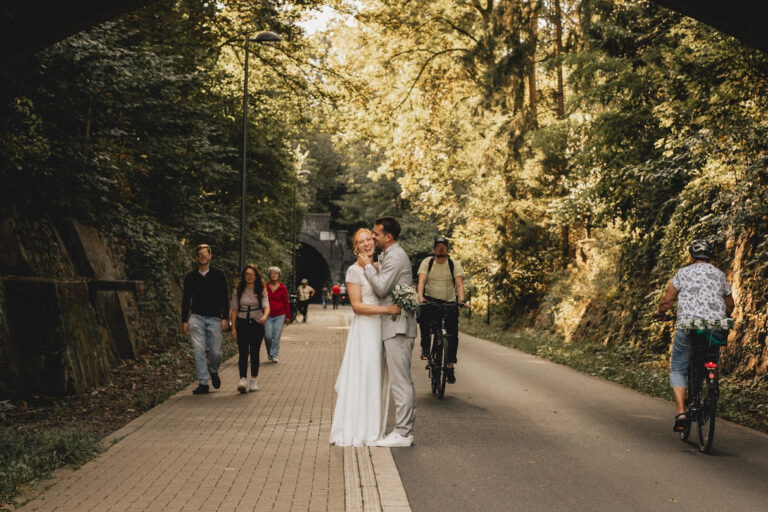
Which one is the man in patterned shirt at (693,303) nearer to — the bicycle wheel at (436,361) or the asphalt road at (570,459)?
the asphalt road at (570,459)

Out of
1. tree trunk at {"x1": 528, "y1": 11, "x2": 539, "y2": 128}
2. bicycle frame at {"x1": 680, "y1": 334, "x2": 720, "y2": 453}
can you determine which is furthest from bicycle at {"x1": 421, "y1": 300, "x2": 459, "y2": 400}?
tree trunk at {"x1": 528, "y1": 11, "x2": 539, "y2": 128}

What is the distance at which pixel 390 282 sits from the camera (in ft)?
25.3

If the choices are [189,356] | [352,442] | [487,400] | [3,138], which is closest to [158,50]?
[189,356]

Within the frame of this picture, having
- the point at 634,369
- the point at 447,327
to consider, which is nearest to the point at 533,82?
the point at 634,369

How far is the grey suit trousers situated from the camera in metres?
7.62

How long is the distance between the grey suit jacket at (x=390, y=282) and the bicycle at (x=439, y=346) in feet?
11.7

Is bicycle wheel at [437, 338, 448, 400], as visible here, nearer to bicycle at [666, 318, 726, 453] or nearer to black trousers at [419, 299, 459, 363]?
black trousers at [419, 299, 459, 363]

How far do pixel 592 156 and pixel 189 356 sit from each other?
888cm

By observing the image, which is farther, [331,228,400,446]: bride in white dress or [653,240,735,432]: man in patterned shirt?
[653,240,735,432]: man in patterned shirt

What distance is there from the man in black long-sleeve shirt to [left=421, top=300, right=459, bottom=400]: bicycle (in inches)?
112

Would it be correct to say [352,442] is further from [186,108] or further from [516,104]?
[516,104]

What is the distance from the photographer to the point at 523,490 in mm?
6078

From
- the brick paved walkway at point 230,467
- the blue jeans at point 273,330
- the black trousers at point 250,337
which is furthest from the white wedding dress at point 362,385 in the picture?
the blue jeans at point 273,330

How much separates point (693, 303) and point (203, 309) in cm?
651
